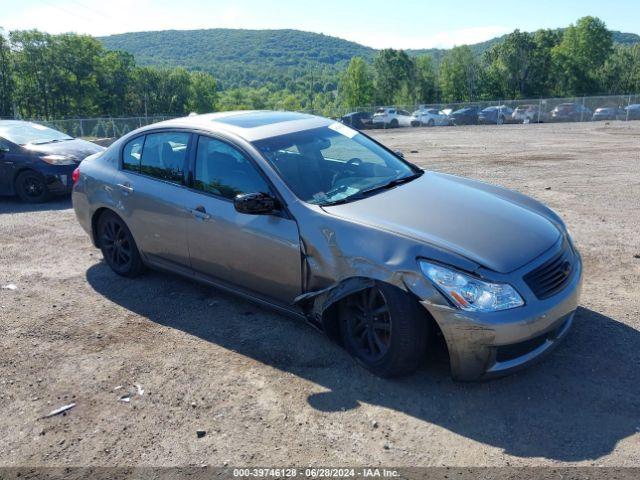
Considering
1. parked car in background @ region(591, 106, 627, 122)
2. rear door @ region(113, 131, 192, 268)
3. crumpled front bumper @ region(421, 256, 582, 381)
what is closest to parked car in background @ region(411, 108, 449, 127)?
parked car in background @ region(591, 106, 627, 122)

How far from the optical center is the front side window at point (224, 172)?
4434mm

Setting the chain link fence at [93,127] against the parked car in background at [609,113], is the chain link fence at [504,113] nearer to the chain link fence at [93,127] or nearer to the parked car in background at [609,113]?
the parked car in background at [609,113]

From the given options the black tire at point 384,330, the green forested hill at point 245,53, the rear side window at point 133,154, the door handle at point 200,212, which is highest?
the green forested hill at point 245,53

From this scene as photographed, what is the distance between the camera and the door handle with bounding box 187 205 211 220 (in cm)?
464

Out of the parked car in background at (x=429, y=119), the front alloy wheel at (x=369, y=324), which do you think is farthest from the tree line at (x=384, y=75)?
the front alloy wheel at (x=369, y=324)

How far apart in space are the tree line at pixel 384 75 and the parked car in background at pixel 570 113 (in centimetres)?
5271

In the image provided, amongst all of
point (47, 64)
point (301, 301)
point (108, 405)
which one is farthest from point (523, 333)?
point (47, 64)

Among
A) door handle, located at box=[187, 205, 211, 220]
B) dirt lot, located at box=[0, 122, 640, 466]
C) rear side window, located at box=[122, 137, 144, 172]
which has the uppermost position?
rear side window, located at box=[122, 137, 144, 172]

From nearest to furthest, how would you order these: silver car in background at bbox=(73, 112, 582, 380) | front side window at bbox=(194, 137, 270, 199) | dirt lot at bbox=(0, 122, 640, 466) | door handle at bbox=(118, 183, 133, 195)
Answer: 1. dirt lot at bbox=(0, 122, 640, 466)
2. silver car in background at bbox=(73, 112, 582, 380)
3. front side window at bbox=(194, 137, 270, 199)
4. door handle at bbox=(118, 183, 133, 195)

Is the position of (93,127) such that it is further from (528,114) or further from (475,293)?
(528,114)

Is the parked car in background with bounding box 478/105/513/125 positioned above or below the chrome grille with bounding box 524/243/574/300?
above

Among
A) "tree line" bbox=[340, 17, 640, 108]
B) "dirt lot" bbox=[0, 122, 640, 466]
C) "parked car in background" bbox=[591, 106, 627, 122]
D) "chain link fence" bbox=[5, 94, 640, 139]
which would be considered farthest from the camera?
"tree line" bbox=[340, 17, 640, 108]

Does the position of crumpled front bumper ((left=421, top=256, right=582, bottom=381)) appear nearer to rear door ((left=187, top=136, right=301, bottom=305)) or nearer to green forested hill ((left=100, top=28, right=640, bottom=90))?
rear door ((left=187, top=136, right=301, bottom=305))

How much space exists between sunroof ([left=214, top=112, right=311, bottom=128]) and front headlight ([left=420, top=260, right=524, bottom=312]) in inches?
94.2
